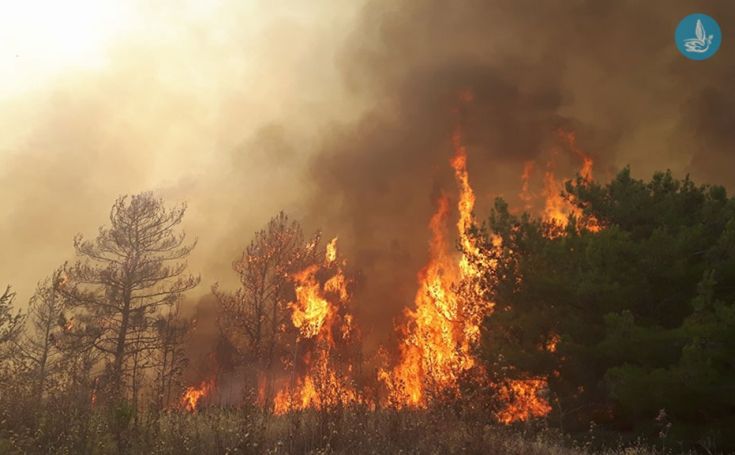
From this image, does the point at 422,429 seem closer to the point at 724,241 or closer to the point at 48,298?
the point at 724,241

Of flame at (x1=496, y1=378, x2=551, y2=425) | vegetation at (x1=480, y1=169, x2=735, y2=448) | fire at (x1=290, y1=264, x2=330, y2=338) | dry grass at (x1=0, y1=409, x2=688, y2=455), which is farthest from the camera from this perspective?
fire at (x1=290, y1=264, x2=330, y2=338)

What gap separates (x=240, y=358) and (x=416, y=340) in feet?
26.7

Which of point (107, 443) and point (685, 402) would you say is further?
point (685, 402)

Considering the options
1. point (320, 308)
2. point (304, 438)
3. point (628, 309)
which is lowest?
point (304, 438)

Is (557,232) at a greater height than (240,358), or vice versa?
(557,232)

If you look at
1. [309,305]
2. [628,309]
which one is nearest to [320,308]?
[309,305]

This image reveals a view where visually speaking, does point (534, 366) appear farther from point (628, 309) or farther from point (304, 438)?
point (304, 438)

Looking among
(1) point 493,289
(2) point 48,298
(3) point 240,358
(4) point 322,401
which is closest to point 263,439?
(4) point 322,401

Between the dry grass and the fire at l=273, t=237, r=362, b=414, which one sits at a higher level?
the fire at l=273, t=237, r=362, b=414

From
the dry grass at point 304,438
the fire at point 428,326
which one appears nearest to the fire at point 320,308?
the fire at point 428,326

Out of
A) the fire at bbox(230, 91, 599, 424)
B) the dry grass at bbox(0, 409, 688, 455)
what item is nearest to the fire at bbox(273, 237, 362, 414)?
the fire at bbox(230, 91, 599, 424)

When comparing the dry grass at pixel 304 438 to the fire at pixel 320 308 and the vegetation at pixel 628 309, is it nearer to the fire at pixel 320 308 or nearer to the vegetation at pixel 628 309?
the vegetation at pixel 628 309

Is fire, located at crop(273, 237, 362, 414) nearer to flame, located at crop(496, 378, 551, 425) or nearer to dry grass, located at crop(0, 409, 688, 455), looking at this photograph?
flame, located at crop(496, 378, 551, 425)

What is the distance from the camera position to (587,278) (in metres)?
15.9
